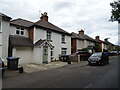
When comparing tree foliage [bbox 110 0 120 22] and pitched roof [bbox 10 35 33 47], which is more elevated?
tree foliage [bbox 110 0 120 22]

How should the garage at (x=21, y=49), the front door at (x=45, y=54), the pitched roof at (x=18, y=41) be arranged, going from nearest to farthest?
1. the garage at (x=21, y=49)
2. the pitched roof at (x=18, y=41)
3. the front door at (x=45, y=54)

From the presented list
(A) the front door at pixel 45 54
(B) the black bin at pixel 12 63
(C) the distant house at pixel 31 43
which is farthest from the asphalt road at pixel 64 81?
(A) the front door at pixel 45 54

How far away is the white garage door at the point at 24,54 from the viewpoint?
15.8 m

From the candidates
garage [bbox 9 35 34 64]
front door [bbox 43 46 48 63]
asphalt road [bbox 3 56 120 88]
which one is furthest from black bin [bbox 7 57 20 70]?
front door [bbox 43 46 48 63]

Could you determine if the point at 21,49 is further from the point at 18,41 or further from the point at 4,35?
the point at 4,35

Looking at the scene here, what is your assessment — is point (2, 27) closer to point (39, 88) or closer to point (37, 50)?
point (37, 50)

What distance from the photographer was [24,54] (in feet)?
53.9

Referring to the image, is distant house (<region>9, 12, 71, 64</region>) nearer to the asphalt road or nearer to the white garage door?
the white garage door

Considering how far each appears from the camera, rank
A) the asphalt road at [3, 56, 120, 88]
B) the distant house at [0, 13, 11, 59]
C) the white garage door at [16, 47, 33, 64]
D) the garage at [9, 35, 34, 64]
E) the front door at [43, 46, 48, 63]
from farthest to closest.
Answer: the front door at [43, 46, 48, 63]
the white garage door at [16, 47, 33, 64]
the garage at [9, 35, 34, 64]
the distant house at [0, 13, 11, 59]
the asphalt road at [3, 56, 120, 88]

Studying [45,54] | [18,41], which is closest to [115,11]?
[45,54]

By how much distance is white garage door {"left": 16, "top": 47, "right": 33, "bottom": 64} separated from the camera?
621 inches

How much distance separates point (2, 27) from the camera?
14.1 m

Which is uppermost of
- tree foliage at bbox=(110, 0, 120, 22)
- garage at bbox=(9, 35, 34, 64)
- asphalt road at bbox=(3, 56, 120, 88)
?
tree foliage at bbox=(110, 0, 120, 22)

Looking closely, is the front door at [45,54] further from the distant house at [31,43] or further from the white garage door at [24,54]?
the white garage door at [24,54]
